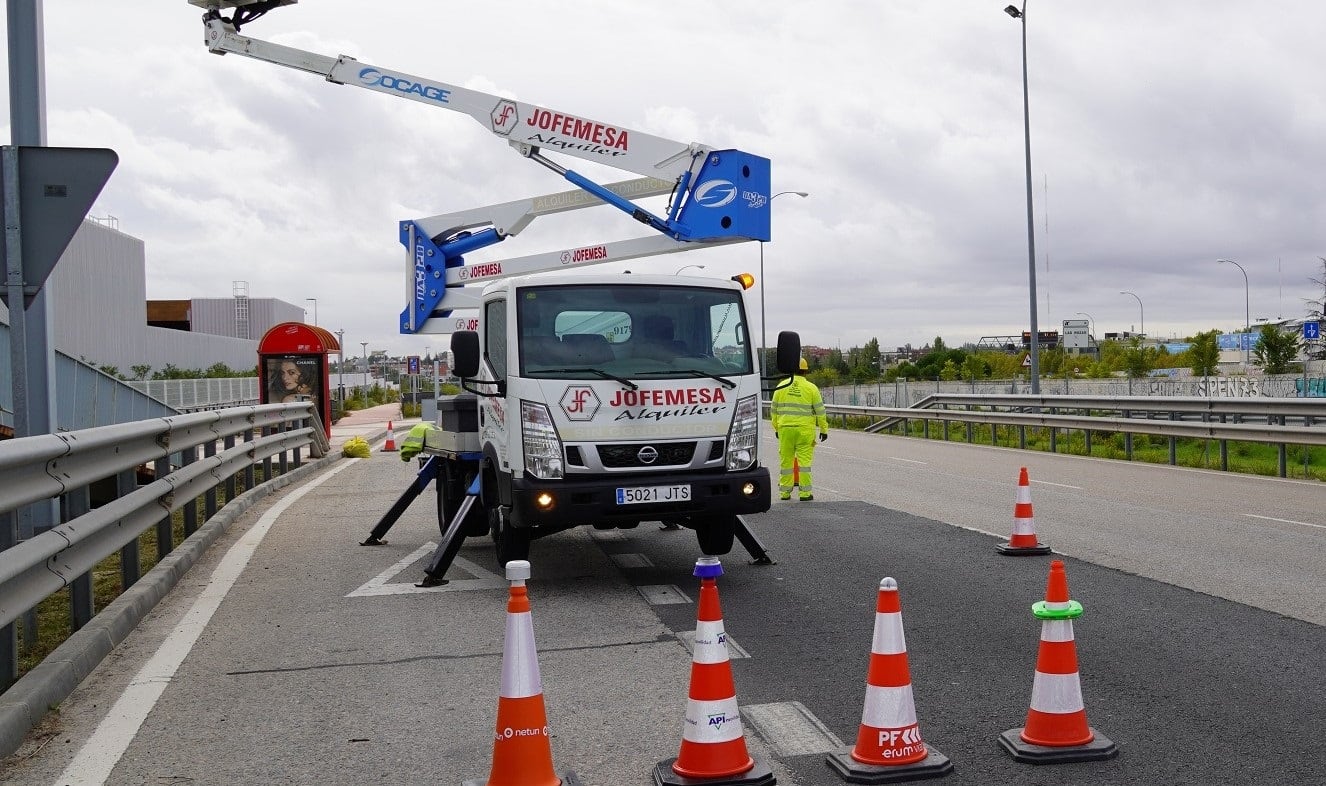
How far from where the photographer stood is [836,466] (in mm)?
19750

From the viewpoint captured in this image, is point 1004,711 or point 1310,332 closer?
point 1004,711

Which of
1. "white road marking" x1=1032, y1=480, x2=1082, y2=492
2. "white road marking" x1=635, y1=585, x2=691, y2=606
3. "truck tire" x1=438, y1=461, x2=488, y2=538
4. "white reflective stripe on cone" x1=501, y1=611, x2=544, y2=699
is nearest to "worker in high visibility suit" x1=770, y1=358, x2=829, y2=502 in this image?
"white road marking" x1=1032, y1=480, x2=1082, y2=492

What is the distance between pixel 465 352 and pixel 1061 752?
5.24m

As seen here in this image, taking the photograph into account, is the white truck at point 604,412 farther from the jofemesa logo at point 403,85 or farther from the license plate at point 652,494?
the jofemesa logo at point 403,85

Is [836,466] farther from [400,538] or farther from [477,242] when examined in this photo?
[400,538]

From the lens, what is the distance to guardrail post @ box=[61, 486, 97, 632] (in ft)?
20.6

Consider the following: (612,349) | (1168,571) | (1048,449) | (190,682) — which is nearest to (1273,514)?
(1168,571)

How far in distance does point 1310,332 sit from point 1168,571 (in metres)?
28.9

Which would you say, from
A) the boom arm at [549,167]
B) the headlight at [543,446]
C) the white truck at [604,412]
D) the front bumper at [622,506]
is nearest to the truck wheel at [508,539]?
the white truck at [604,412]

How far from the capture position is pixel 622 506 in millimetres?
7879

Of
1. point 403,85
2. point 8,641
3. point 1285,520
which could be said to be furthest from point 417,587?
point 1285,520

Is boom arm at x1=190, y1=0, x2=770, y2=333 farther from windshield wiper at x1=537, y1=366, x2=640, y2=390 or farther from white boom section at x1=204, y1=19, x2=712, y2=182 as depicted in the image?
windshield wiper at x1=537, y1=366, x2=640, y2=390

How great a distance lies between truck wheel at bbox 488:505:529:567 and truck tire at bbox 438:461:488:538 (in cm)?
55

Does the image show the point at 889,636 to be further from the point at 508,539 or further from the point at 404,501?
the point at 404,501
